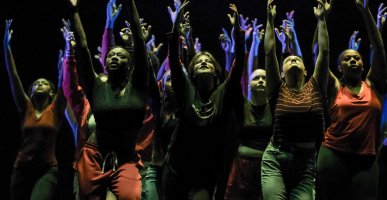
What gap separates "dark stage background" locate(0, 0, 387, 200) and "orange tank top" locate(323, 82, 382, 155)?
2.67 meters

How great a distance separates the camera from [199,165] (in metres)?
3.01

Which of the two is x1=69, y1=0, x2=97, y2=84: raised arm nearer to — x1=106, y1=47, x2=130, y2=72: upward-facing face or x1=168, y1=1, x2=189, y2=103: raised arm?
x1=106, y1=47, x2=130, y2=72: upward-facing face

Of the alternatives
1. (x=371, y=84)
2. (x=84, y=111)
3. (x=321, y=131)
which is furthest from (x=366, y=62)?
(x=84, y=111)

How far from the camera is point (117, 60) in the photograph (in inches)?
127

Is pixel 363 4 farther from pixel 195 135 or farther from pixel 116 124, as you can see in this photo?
pixel 116 124

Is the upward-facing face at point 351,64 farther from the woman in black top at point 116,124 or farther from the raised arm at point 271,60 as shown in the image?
the woman in black top at point 116,124

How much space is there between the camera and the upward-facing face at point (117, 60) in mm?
3221

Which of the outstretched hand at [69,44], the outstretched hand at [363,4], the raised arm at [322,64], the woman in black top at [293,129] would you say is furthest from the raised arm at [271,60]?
the outstretched hand at [69,44]

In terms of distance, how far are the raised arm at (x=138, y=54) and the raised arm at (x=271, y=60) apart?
79cm

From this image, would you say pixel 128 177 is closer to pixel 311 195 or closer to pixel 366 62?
pixel 311 195

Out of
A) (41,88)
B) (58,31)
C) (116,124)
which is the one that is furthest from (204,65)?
(58,31)

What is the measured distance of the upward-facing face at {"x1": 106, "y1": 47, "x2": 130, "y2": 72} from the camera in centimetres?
322

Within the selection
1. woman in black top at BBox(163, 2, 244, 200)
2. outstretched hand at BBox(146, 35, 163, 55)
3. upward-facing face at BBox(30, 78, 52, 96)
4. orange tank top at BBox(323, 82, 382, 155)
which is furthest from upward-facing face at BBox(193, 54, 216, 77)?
upward-facing face at BBox(30, 78, 52, 96)

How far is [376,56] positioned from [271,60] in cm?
81
